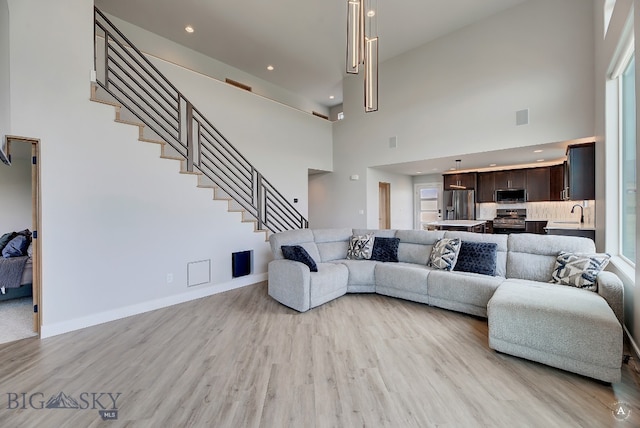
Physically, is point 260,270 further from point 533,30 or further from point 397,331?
point 533,30

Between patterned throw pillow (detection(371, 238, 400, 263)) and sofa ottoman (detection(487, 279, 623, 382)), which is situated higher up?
patterned throw pillow (detection(371, 238, 400, 263))

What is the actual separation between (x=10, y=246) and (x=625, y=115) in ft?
26.6

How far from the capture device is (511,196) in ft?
24.5

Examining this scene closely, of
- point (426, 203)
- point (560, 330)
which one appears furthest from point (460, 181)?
point (560, 330)

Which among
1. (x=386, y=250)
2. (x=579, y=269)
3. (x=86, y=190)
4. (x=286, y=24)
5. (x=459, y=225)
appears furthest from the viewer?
(x=459, y=225)

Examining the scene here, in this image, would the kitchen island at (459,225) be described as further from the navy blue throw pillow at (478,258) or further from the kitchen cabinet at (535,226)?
the navy blue throw pillow at (478,258)

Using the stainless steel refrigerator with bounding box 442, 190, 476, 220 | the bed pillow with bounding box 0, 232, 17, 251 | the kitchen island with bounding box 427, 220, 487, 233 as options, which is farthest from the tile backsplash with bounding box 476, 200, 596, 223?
the bed pillow with bounding box 0, 232, 17, 251

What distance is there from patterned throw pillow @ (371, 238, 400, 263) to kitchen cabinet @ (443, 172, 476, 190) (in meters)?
4.96

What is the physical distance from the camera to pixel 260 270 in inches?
198

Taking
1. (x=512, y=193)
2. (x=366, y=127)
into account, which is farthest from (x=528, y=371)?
(x=512, y=193)

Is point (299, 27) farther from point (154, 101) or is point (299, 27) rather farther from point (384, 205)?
point (384, 205)

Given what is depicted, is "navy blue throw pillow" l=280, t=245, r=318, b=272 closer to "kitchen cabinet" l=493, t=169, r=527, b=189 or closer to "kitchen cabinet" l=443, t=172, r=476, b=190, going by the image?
"kitchen cabinet" l=443, t=172, r=476, b=190

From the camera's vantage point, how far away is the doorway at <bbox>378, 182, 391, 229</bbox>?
836 centimetres

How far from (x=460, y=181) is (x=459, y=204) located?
28.0 inches
